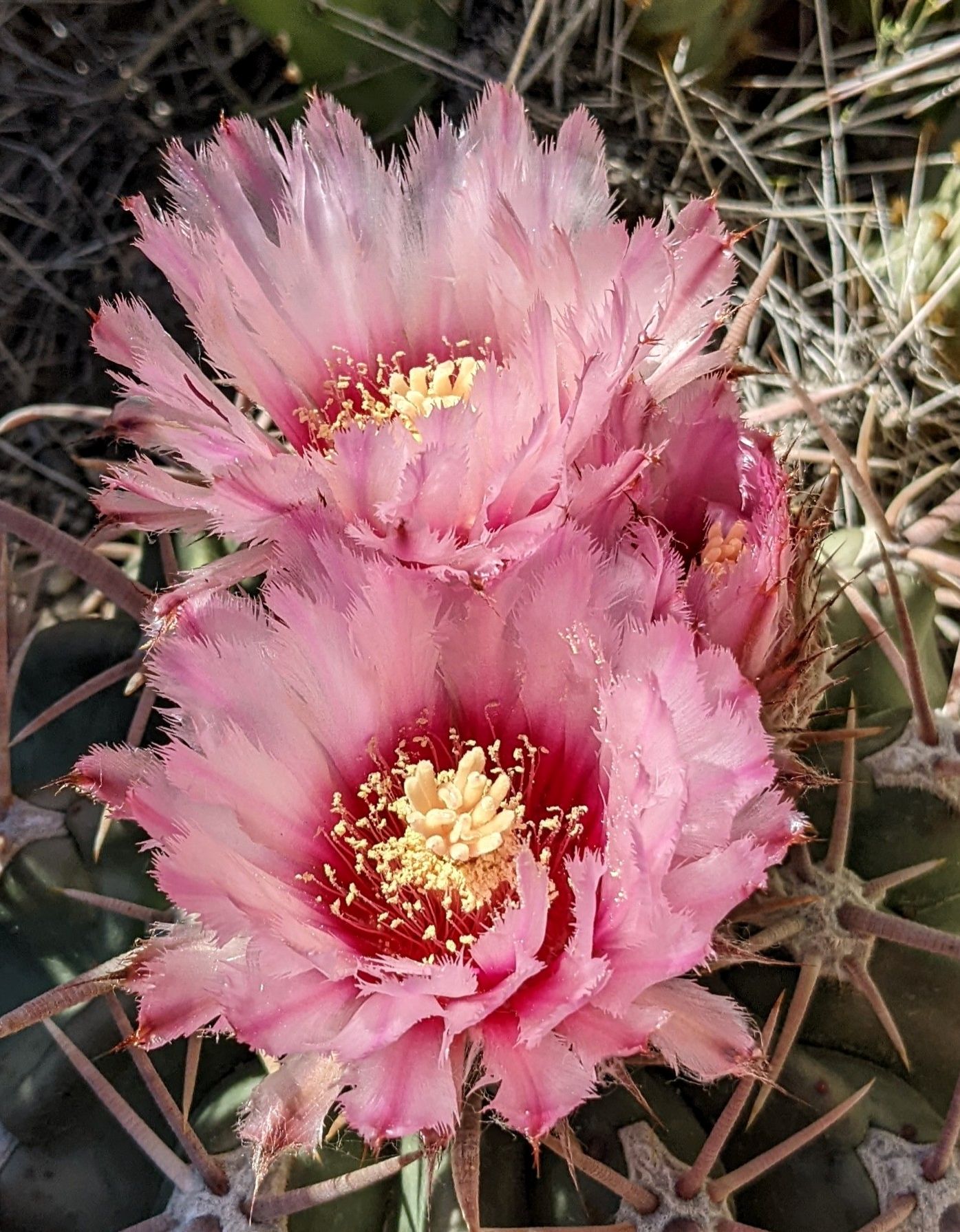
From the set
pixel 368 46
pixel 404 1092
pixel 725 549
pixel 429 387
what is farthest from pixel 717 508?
pixel 368 46

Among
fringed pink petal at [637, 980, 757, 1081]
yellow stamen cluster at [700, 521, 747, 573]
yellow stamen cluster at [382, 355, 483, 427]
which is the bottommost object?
fringed pink petal at [637, 980, 757, 1081]

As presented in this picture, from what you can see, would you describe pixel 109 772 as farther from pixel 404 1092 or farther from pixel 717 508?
pixel 717 508

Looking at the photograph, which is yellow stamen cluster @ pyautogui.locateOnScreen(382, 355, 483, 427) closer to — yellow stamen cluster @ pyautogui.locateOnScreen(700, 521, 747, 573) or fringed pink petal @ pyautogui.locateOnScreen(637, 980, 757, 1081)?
yellow stamen cluster @ pyautogui.locateOnScreen(700, 521, 747, 573)

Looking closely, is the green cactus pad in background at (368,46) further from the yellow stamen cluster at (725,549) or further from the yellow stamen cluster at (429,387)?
the yellow stamen cluster at (725,549)

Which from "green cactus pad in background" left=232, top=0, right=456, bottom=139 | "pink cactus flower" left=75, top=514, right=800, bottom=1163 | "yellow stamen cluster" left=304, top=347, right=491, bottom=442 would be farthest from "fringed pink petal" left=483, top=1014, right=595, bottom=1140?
"green cactus pad in background" left=232, top=0, right=456, bottom=139

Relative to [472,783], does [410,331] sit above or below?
above
